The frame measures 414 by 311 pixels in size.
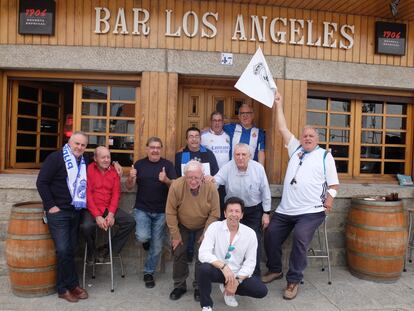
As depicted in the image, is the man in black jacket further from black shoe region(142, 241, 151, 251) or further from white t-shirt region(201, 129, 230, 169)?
white t-shirt region(201, 129, 230, 169)

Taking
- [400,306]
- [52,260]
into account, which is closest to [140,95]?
[52,260]

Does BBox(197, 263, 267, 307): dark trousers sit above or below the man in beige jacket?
below

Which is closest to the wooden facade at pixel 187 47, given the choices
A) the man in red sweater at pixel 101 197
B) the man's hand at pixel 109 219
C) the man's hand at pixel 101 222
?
the man in red sweater at pixel 101 197

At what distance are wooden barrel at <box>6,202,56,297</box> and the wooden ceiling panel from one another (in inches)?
145

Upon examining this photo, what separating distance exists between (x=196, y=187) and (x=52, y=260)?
1698 mm

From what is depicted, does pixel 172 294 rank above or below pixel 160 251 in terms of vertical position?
below

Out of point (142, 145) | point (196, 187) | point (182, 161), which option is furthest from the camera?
point (142, 145)

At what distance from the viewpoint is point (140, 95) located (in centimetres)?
489

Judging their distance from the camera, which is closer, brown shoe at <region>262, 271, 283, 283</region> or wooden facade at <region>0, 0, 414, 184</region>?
brown shoe at <region>262, 271, 283, 283</region>

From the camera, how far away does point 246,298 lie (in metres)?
3.86

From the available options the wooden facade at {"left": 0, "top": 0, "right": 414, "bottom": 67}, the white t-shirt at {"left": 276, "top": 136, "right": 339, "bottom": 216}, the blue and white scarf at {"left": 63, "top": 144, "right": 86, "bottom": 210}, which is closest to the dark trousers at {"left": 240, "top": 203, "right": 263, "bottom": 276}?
the white t-shirt at {"left": 276, "top": 136, "right": 339, "bottom": 216}

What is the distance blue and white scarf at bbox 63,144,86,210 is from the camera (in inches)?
149

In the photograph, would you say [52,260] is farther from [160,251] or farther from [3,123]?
[3,123]

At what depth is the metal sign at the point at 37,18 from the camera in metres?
4.68
